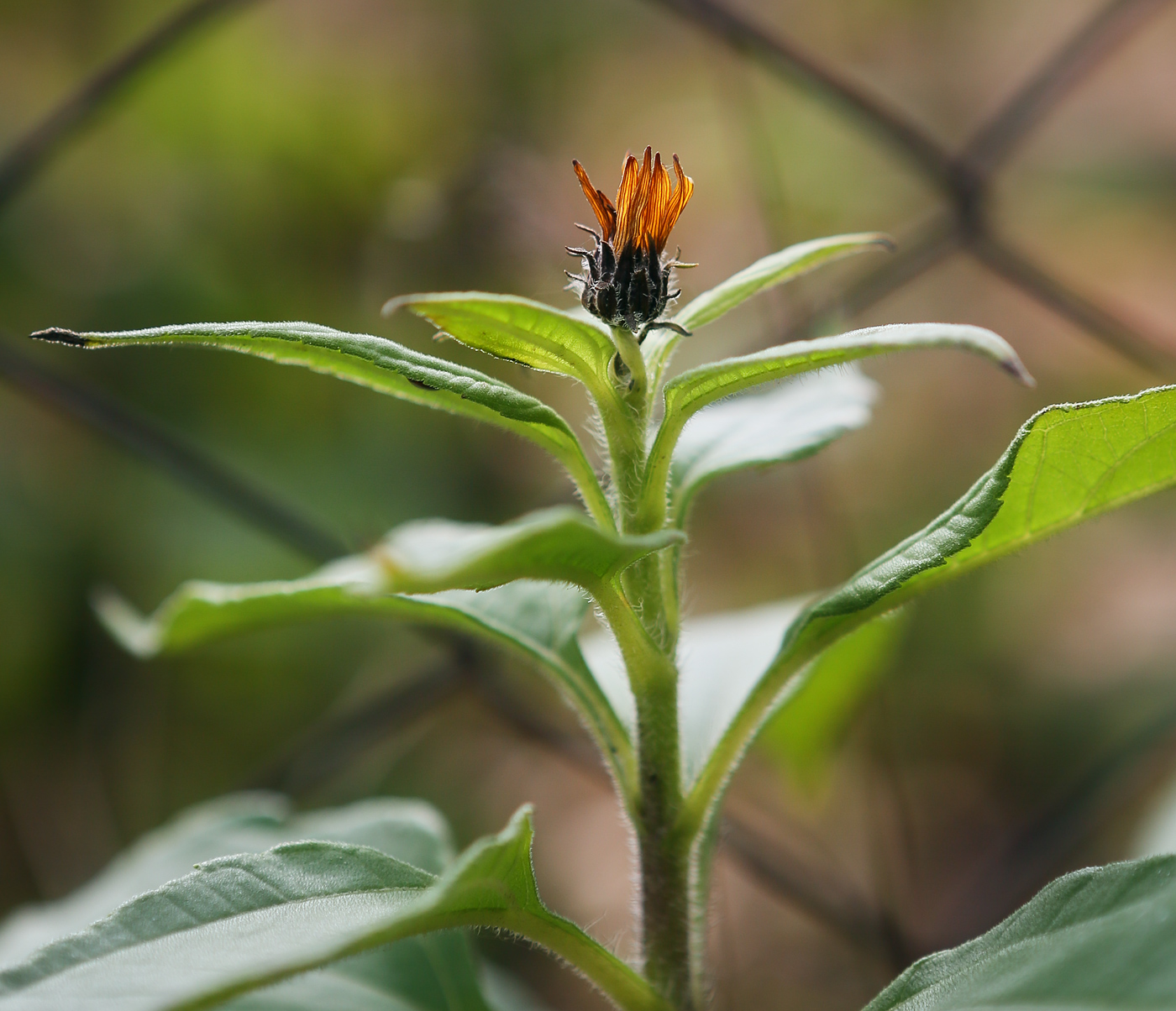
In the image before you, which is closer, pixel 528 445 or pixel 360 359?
Answer: pixel 360 359

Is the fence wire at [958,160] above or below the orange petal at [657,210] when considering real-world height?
above

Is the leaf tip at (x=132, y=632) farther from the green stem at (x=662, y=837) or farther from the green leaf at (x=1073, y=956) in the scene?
the green leaf at (x=1073, y=956)

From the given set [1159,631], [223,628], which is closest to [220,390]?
[223,628]

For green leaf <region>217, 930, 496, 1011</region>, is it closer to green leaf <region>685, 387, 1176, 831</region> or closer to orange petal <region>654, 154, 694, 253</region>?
green leaf <region>685, 387, 1176, 831</region>

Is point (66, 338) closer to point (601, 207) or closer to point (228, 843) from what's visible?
point (601, 207)

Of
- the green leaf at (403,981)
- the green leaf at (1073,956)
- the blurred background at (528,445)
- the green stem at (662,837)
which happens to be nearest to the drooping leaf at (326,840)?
the green leaf at (403,981)

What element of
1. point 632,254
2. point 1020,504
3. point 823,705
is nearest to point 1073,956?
point 1020,504

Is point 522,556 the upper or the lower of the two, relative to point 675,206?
lower
